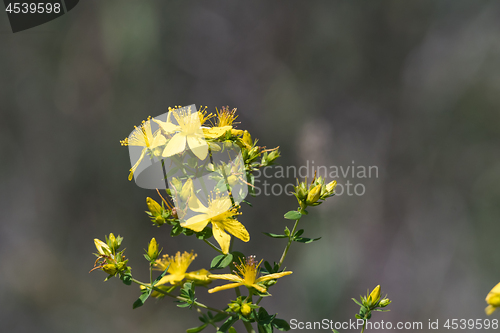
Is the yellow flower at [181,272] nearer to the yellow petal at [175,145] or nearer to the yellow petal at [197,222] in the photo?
the yellow petal at [197,222]

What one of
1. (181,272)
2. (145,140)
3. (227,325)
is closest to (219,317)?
(227,325)

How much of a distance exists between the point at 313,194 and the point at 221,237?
231 millimetres

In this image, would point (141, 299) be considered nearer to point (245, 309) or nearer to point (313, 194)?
point (245, 309)

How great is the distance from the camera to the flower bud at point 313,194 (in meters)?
0.77

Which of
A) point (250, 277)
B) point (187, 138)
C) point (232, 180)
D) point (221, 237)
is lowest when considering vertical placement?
point (250, 277)

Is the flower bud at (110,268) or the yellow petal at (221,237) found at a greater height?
the yellow petal at (221,237)

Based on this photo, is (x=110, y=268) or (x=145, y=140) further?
(x=145, y=140)

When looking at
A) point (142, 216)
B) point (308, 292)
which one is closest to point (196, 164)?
point (142, 216)

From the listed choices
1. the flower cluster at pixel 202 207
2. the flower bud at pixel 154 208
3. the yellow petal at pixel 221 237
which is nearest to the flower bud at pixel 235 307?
the flower cluster at pixel 202 207

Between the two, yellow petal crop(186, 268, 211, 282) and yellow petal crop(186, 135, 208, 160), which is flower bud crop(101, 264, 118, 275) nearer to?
yellow petal crop(186, 268, 211, 282)

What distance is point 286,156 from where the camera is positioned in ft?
5.97

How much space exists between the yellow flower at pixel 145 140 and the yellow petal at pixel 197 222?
0.18 meters

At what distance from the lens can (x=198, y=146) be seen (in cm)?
72

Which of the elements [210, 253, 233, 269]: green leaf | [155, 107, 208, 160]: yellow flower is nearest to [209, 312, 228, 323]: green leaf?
[210, 253, 233, 269]: green leaf
